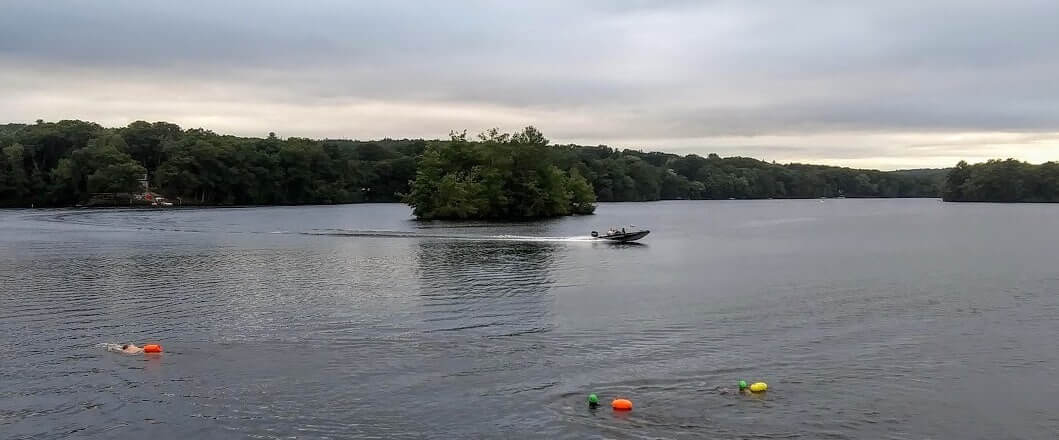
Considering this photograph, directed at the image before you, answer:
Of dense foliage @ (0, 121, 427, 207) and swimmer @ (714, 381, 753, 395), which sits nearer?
swimmer @ (714, 381, 753, 395)

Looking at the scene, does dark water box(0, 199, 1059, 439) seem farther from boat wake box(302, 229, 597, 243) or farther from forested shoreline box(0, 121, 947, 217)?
forested shoreline box(0, 121, 947, 217)

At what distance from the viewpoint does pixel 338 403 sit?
19297 mm

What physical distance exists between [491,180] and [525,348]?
91358mm

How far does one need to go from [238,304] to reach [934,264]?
137 ft

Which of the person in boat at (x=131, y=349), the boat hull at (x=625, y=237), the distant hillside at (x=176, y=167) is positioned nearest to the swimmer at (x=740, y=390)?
the person in boat at (x=131, y=349)

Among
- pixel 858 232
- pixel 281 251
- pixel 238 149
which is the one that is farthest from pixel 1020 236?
pixel 238 149

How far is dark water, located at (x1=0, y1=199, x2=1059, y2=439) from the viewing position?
18.1m

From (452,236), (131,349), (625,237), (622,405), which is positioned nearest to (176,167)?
(452,236)

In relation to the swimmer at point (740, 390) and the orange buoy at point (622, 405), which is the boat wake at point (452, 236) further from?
the orange buoy at point (622, 405)

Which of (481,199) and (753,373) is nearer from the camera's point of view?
(753,373)

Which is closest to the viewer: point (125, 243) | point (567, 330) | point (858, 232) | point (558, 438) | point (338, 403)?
point (558, 438)

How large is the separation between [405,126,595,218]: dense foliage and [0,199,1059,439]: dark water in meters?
57.2

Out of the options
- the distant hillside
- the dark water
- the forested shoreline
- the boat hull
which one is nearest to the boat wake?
the boat hull

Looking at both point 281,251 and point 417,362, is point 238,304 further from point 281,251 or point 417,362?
point 281,251
